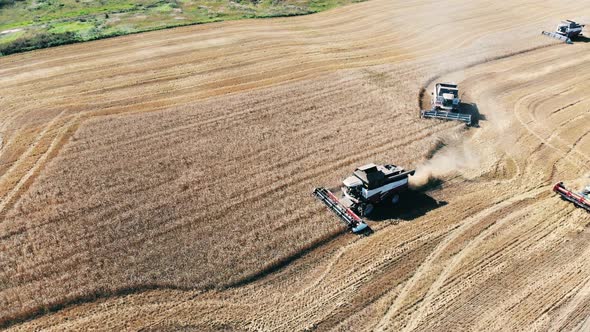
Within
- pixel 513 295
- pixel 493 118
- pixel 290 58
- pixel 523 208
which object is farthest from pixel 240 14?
pixel 513 295

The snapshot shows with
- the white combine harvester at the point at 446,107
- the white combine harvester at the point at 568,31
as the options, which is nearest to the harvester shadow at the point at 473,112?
the white combine harvester at the point at 446,107

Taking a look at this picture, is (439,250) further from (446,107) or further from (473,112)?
(473,112)

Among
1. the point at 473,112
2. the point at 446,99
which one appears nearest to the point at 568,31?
the point at 473,112

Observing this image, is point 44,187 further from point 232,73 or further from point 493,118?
point 493,118

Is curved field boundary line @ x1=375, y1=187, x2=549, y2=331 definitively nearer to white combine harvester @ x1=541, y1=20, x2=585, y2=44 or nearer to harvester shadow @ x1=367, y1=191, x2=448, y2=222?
harvester shadow @ x1=367, y1=191, x2=448, y2=222

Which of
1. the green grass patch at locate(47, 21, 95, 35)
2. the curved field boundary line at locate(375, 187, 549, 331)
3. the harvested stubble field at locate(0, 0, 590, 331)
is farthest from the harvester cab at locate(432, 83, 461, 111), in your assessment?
the green grass patch at locate(47, 21, 95, 35)

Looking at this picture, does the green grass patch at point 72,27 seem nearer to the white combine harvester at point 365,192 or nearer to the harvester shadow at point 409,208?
the white combine harvester at point 365,192
